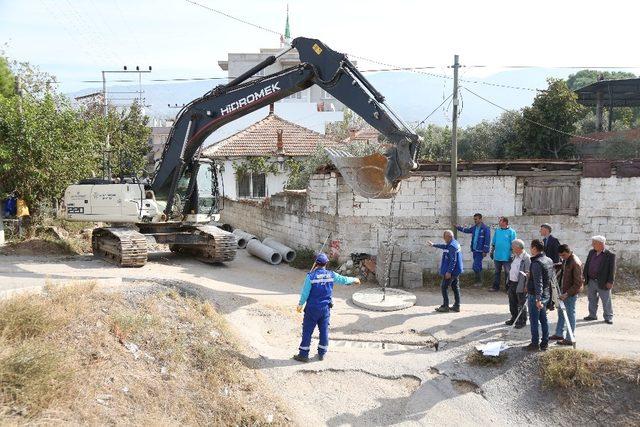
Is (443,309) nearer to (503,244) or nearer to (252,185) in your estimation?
(503,244)

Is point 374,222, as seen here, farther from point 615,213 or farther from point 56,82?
point 56,82

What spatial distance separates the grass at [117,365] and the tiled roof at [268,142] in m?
16.1

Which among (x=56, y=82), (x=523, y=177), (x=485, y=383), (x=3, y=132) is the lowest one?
(x=485, y=383)

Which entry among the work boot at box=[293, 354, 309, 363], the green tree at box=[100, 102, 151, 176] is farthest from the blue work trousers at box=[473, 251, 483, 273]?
the green tree at box=[100, 102, 151, 176]

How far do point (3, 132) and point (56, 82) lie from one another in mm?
11843

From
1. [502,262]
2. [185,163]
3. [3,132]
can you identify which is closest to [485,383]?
[502,262]

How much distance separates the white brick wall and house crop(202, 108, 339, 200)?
10920 millimetres

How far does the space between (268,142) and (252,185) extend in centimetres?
216

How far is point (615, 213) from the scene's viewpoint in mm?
11867

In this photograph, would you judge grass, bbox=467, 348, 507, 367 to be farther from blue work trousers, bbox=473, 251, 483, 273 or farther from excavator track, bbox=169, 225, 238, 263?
excavator track, bbox=169, 225, 238, 263

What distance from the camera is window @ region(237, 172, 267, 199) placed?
79.4ft

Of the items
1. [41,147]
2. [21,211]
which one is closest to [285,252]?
[41,147]

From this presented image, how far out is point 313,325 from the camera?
292 inches

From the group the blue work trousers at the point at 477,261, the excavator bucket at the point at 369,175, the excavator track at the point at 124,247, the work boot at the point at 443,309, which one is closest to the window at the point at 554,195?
the blue work trousers at the point at 477,261
